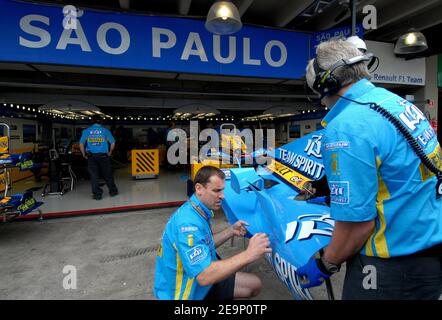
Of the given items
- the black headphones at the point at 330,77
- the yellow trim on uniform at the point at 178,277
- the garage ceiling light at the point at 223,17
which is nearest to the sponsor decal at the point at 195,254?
the yellow trim on uniform at the point at 178,277

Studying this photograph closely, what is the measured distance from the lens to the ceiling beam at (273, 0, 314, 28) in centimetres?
444

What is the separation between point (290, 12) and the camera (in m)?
4.72

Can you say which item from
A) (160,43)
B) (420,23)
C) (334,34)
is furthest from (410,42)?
(160,43)

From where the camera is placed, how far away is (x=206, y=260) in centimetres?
145

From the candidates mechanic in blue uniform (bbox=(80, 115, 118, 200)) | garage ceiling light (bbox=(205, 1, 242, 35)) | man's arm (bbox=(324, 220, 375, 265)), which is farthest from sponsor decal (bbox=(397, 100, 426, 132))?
mechanic in blue uniform (bbox=(80, 115, 118, 200))

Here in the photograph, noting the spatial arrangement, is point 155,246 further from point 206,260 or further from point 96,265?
point 206,260

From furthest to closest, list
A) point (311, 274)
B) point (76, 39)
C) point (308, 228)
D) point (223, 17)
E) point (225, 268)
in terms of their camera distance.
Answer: point (76, 39)
point (223, 17)
point (308, 228)
point (225, 268)
point (311, 274)

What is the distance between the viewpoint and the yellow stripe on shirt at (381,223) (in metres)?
0.99

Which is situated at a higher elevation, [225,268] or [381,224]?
[381,224]

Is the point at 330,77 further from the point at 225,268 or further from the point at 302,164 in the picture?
the point at 302,164

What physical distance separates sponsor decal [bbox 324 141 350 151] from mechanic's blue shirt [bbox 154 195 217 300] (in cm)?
85

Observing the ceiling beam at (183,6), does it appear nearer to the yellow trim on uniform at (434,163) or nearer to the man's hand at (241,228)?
the man's hand at (241,228)

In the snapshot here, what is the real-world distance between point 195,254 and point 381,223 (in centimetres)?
90

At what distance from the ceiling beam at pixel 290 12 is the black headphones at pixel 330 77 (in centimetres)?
391
